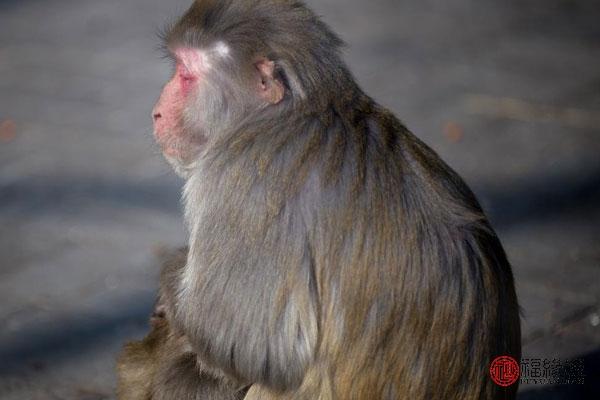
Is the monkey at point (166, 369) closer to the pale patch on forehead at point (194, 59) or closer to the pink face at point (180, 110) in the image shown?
the pink face at point (180, 110)

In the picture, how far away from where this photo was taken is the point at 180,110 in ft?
12.8

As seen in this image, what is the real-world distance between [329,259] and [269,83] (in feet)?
2.11

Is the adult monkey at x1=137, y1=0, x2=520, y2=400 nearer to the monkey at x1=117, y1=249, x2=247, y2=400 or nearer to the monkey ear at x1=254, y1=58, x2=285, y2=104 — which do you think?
the monkey ear at x1=254, y1=58, x2=285, y2=104

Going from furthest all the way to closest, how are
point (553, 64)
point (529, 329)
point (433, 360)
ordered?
point (553, 64), point (529, 329), point (433, 360)

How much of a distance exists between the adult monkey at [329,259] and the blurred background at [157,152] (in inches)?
27.7

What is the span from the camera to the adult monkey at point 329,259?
342 cm

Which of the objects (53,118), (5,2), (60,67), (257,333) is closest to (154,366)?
(257,333)

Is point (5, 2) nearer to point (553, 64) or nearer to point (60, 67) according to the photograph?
point (60, 67)

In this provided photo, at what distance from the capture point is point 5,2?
904 cm

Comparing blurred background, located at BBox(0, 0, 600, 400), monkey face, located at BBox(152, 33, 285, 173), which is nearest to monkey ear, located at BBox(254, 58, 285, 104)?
monkey face, located at BBox(152, 33, 285, 173)

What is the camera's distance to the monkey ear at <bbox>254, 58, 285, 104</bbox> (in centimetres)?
365

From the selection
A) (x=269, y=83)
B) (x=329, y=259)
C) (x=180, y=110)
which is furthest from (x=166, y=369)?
(x=269, y=83)

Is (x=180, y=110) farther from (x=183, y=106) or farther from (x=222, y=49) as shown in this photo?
(x=222, y=49)

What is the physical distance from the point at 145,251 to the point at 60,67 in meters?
2.54
